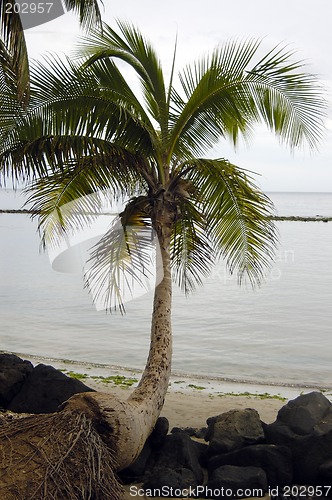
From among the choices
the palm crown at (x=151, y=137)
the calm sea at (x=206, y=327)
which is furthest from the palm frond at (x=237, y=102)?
the calm sea at (x=206, y=327)

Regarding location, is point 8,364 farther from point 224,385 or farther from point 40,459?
point 224,385

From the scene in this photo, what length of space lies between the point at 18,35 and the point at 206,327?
539 inches

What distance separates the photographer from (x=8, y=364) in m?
10.3

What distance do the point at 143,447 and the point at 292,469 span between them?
6.02 ft

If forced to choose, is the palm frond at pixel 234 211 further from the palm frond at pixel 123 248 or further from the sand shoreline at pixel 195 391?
the sand shoreline at pixel 195 391

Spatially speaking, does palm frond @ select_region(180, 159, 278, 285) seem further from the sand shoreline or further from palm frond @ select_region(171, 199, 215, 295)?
the sand shoreline

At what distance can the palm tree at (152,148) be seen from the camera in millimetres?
8914

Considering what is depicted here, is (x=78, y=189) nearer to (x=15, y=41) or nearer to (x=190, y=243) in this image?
(x=190, y=243)

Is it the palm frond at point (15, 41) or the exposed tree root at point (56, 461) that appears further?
the palm frond at point (15, 41)

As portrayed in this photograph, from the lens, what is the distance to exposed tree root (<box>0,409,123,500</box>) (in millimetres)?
6621

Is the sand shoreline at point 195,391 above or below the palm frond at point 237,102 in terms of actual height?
below

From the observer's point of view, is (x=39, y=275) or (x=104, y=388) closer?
(x=104, y=388)

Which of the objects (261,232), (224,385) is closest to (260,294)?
(224,385)

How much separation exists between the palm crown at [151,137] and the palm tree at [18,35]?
32.4 inches
